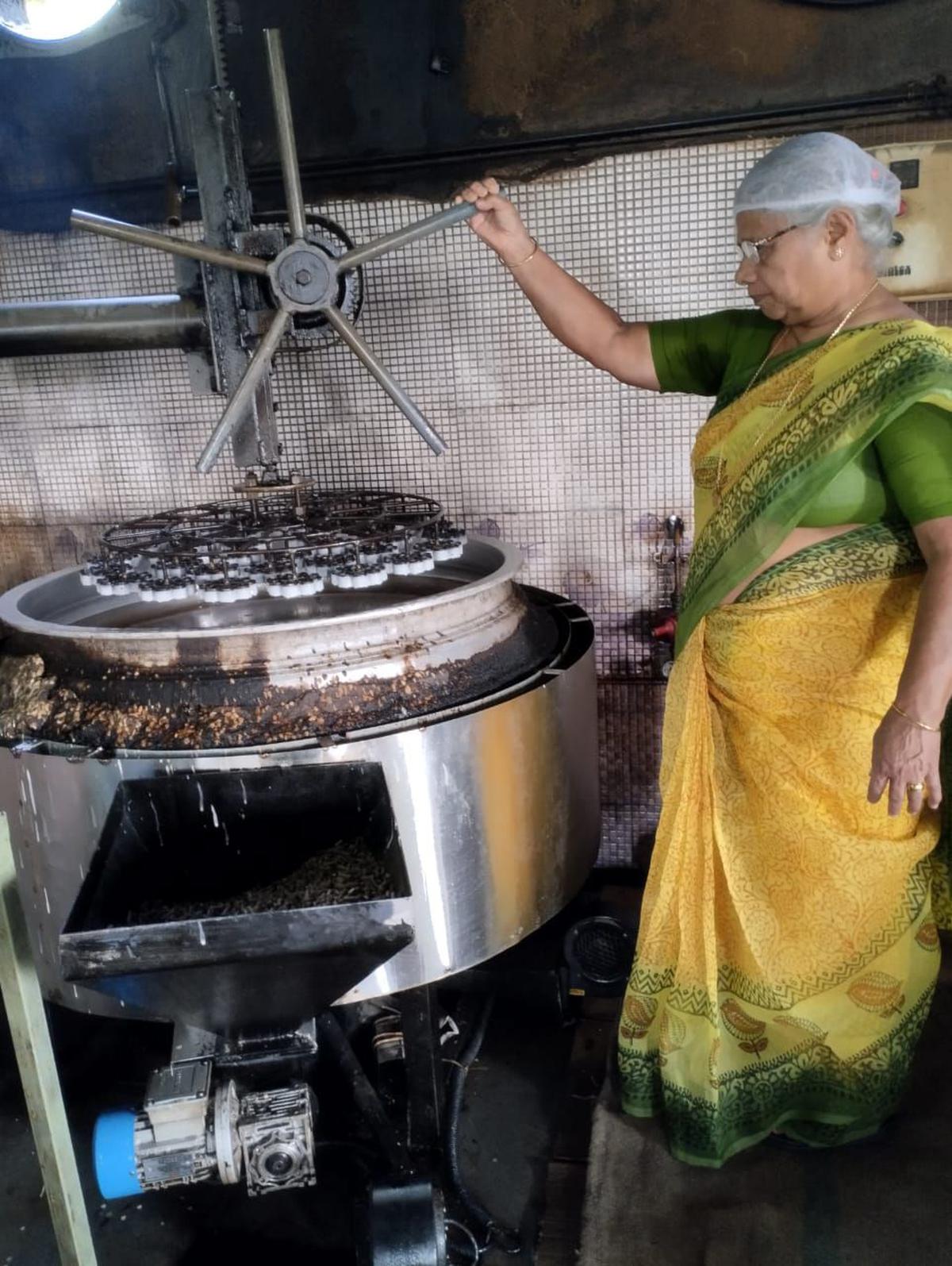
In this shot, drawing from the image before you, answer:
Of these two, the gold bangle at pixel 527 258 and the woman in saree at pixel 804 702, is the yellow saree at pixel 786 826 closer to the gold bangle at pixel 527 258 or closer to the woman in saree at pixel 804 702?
the woman in saree at pixel 804 702

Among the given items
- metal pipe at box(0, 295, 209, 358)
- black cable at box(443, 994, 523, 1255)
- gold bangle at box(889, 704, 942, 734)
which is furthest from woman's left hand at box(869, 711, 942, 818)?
metal pipe at box(0, 295, 209, 358)

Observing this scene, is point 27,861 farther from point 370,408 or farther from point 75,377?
point 75,377

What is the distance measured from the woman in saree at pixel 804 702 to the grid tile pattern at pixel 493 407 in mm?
613

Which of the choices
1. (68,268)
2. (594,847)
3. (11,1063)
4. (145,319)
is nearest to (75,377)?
(68,268)

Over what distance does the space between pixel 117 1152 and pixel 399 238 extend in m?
1.67

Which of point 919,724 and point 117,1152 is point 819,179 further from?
point 117,1152

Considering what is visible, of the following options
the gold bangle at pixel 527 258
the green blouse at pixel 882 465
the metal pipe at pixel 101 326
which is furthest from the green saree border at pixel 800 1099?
the metal pipe at pixel 101 326

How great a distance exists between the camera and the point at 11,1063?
224 centimetres

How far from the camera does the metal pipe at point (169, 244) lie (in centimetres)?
173

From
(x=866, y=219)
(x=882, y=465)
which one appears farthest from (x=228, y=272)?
(x=882, y=465)

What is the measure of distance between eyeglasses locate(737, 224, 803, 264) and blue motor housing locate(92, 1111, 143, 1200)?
5.64 feet

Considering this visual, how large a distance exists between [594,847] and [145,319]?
157 cm

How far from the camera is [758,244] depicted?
1492 mm

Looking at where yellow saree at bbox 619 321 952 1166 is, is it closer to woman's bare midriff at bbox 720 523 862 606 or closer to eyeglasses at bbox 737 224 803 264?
woman's bare midriff at bbox 720 523 862 606
